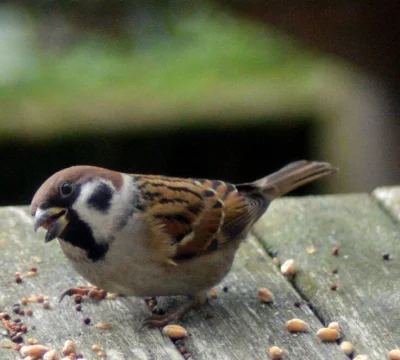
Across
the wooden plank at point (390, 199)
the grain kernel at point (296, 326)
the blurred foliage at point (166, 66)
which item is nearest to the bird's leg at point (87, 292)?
the grain kernel at point (296, 326)

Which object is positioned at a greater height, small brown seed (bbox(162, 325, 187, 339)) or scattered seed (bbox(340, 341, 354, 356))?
scattered seed (bbox(340, 341, 354, 356))

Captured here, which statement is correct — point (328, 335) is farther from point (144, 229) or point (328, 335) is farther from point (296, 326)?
point (144, 229)

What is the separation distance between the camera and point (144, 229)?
3031 mm

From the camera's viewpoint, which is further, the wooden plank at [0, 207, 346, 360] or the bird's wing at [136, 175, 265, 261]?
the bird's wing at [136, 175, 265, 261]

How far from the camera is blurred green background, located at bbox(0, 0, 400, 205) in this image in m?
5.82

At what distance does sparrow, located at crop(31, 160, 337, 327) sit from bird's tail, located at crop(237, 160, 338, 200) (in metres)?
0.17

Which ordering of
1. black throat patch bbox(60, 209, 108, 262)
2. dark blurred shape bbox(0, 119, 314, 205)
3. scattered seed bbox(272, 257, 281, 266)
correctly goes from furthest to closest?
dark blurred shape bbox(0, 119, 314, 205)
scattered seed bbox(272, 257, 281, 266)
black throat patch bbox(60, 209, 108, 262)

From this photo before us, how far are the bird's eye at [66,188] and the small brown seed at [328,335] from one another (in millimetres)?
796

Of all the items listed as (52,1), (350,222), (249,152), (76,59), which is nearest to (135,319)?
(350,222)

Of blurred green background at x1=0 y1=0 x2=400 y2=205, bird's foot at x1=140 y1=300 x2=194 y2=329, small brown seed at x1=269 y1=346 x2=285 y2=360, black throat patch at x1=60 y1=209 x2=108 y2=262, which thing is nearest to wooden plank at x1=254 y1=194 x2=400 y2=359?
small brown seed at x1=269 y1=346 x2=285 y2=360

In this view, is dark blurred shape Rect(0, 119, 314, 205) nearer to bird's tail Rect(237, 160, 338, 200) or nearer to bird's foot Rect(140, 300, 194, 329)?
bird's tail Rect(237, 160, 338, 200)

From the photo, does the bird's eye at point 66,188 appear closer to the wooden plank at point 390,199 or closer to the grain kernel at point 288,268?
the grain kernel at point 288,268

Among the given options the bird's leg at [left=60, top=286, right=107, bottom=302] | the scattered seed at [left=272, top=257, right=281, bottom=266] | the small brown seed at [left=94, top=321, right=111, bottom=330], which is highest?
the scattered seed at [left=272, top=257, right=281, bottom=266]

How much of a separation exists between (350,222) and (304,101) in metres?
3.12
